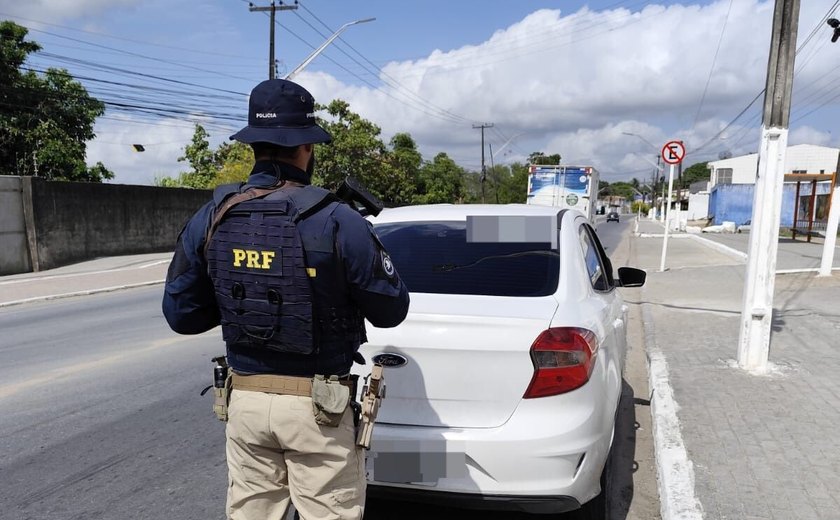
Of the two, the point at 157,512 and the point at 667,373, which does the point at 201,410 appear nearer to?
the point at 157,512

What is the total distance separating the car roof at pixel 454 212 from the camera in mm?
3480

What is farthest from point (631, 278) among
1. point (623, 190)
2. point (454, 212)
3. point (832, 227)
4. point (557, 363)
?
point (623, 190)

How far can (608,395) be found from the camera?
9.41 feet

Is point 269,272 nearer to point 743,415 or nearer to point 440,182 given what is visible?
point 743,415

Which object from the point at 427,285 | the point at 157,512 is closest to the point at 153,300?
the point at 157,512

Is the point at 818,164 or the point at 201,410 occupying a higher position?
the point at 818,164

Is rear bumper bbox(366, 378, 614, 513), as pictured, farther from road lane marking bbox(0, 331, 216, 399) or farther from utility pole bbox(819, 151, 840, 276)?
utility pole bbox(819, 151, 840, 276)

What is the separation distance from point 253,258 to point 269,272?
7cm

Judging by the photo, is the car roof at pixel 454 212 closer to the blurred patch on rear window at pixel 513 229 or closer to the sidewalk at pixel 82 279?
the blurred patch on rear window at pixel 513 229

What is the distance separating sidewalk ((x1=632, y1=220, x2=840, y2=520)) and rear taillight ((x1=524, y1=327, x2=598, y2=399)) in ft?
→ 3.68

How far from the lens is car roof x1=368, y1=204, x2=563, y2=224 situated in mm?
3480

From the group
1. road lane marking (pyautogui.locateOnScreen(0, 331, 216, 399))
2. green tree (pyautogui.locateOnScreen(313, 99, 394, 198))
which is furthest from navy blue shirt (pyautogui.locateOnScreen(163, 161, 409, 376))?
green tree (pyautogui.locateOnScreen(313, 99, 394, 198))

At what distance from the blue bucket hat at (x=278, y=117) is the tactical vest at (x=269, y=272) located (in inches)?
6.6

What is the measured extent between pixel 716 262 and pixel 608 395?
51.4 ft
